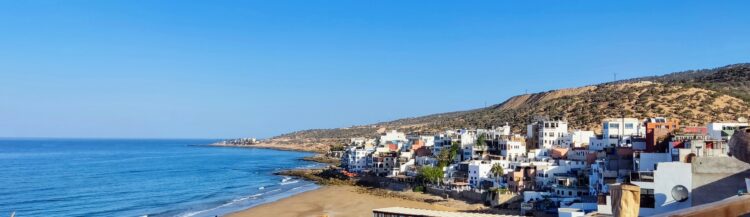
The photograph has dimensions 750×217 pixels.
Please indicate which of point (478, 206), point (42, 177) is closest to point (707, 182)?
point (478, 206)

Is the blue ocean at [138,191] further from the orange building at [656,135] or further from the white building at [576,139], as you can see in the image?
the orange building at [656,135]

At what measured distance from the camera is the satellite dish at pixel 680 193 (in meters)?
22.4

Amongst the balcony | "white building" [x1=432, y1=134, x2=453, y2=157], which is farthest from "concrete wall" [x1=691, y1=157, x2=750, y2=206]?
"white building" [x1=432, y1=134, x2=453, y2=157]

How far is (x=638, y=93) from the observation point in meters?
99.1

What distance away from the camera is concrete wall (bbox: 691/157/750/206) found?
2125cm

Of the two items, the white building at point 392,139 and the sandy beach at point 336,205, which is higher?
the white building at point 392,139

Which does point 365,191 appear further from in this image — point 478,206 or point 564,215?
point 564,215

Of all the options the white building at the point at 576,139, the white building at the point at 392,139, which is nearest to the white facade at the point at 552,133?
the white building at the point at 576,139

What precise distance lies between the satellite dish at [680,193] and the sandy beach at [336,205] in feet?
79.3

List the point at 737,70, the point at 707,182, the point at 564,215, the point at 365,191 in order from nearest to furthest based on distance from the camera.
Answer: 1. the point at 707,182
2. the point at 564,215
3. the point at 365,191
4. the point at 737,70

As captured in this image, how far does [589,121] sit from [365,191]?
1672 inches

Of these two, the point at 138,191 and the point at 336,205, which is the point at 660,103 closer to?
the point at 336,205

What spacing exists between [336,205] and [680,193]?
1311 inches

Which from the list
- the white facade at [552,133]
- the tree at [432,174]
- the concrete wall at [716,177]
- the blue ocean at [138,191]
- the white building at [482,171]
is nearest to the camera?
the concrete wall at [716,177]
